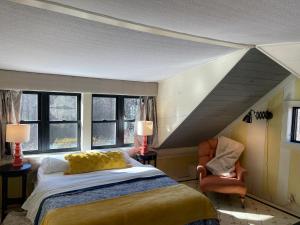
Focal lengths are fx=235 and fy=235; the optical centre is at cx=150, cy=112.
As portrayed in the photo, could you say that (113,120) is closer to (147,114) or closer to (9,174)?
(147,114)

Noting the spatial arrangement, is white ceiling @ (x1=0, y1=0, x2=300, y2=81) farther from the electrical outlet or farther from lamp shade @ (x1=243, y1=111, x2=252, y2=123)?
the electrical outlet

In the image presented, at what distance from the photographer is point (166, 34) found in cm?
190

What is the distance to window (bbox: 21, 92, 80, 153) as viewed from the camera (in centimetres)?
358

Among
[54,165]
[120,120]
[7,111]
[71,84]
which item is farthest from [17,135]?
[120,120]

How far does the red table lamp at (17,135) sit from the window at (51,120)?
428 mm

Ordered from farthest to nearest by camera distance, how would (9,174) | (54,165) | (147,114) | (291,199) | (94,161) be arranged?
(147,114) → (291,199) → (94,161) → (54,165) → (9,174)

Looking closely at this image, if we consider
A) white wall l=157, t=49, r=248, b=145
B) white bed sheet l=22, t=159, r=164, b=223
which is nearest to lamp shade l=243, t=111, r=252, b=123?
white wall l=157, t=49, r=248, b=145

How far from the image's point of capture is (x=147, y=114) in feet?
14.3

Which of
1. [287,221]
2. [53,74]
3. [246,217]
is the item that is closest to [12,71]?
[53,74]

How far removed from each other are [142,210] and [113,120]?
7.41 ft

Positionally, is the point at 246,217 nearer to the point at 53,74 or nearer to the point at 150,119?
the point at 150,119

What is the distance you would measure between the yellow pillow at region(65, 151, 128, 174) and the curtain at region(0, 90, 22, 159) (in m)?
0.86

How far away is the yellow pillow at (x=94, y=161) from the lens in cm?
319

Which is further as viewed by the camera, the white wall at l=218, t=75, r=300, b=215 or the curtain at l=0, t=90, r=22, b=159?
the white wall at l=218, t=75, r=300, b=215
